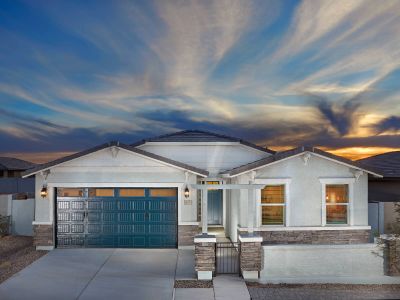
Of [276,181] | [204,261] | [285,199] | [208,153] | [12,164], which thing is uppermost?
[208,153]

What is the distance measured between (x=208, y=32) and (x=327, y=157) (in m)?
6.94

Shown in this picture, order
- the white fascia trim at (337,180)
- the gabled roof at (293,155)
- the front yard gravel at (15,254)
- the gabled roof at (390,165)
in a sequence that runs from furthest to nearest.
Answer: the gabled roof at (390,165), the white fascia trim at (337,180), the gabled roof at (293,155), the front yard gravel at (15,254)

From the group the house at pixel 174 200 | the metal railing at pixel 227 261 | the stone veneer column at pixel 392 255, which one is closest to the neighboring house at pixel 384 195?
the house at pixel 174 200

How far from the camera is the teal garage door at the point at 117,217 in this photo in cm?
1352

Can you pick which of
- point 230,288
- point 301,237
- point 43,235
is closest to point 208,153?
point 301,237

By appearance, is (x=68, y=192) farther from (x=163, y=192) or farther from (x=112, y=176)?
(x=163, y=192)

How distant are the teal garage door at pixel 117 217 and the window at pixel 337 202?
568 cm

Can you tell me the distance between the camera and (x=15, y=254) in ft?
41.9

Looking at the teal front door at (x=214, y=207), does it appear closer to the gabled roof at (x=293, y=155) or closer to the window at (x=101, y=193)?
the gabled roof at (x=293, y=155)

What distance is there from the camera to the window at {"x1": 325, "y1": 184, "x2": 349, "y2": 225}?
13125 millimetres

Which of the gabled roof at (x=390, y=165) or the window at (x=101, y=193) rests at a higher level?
the gabled roof at (x=390, y=165)

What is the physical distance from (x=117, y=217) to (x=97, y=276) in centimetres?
363

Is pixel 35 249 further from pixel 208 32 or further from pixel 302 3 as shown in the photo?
pixel 302 3

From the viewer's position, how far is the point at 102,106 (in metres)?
20.7
